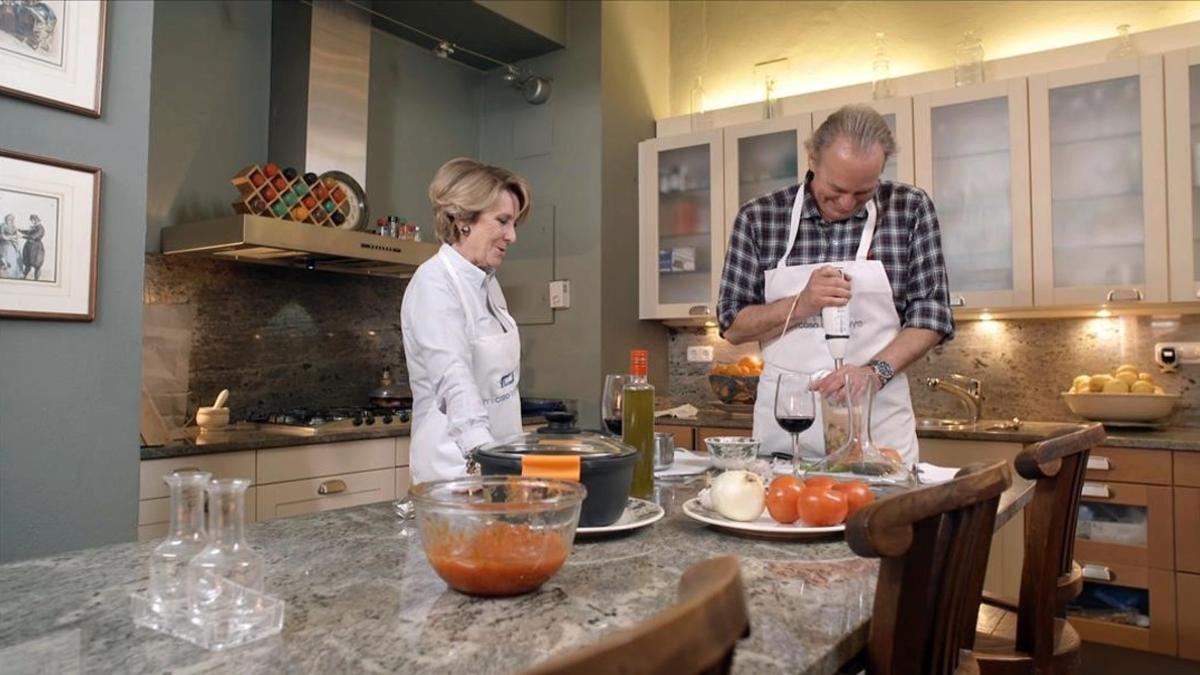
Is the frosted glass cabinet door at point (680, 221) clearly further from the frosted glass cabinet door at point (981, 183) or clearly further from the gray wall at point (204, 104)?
the gray wall at point (204, 104)

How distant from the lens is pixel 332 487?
2758 millimetres

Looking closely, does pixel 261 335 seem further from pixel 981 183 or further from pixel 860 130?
pixel 981 183

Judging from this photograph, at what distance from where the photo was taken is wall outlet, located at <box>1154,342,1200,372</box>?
2955 millimetres

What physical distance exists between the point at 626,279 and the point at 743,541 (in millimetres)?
2916

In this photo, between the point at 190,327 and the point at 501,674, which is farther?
the point at 190,327

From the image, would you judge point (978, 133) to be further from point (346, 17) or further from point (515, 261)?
point (346, 17)

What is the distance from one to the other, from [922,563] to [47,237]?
1934mm

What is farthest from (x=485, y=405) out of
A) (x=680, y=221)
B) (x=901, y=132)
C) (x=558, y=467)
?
(x=901, y=132)

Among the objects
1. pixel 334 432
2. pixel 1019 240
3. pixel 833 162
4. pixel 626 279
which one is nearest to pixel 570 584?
pixel 833 162

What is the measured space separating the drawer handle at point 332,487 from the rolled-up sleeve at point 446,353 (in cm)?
112

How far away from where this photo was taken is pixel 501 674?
24.6 inches

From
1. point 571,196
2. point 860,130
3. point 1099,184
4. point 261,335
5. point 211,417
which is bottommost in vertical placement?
point 211,417

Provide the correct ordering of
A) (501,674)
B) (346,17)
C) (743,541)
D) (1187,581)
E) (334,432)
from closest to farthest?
1. (501,674)
2. (743,541)
3. (1187,581)
4. (334,432)
5. (346,17)

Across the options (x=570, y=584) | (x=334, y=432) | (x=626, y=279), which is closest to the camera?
(x=570, y=584)
